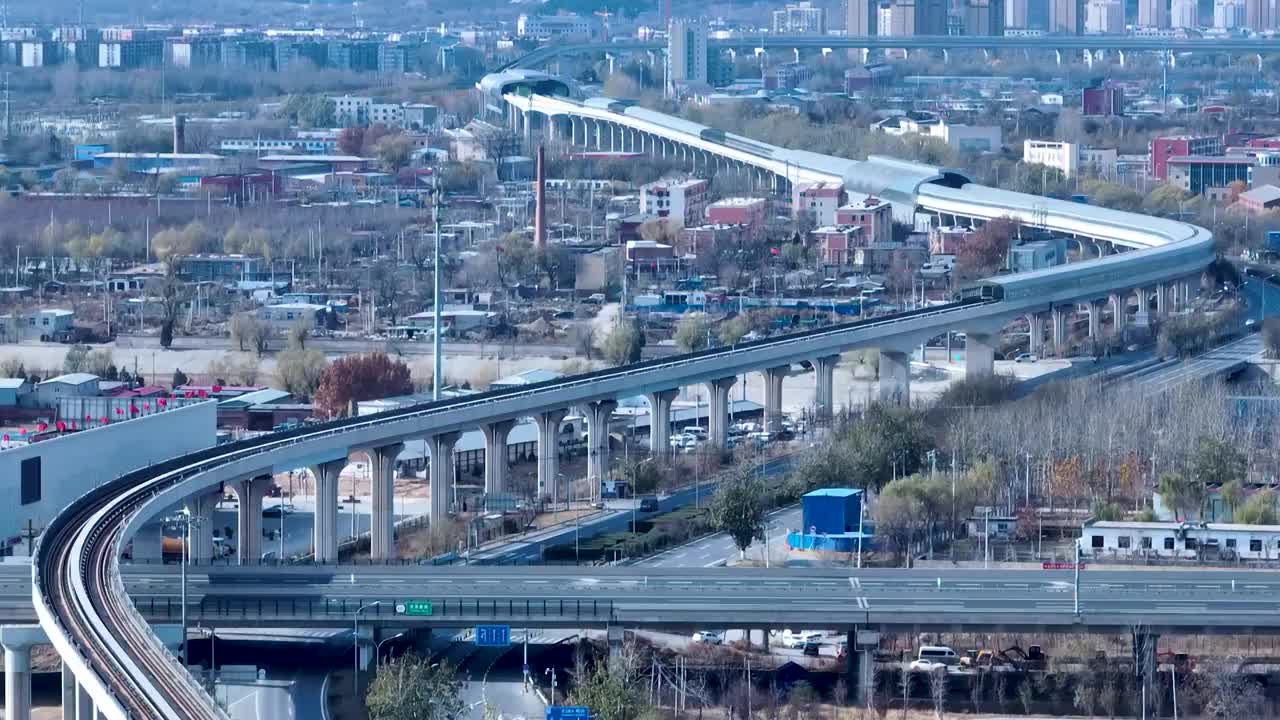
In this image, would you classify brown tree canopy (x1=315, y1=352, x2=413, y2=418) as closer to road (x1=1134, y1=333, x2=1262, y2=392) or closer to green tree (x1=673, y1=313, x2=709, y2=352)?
green tree (x1=673, y1=313, x2=709, y2=352)

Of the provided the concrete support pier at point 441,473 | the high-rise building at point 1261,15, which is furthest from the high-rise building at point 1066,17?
the concrete support pier at point 441,473

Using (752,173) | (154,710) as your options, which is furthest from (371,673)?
(752,173)

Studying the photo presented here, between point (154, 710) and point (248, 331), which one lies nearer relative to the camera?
point (154, 710)

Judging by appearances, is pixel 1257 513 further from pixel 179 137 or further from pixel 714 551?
pixel 179 137

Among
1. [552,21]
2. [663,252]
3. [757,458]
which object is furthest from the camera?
[552,21]

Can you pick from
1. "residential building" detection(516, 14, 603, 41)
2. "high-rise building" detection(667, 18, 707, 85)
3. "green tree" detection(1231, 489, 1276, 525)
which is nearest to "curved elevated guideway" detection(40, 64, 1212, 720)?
"green tree" detection(1231, 489, 1276, 525)

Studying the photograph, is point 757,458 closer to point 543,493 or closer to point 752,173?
point 543,493

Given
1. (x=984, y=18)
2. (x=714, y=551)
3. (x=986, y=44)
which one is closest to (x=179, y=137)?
(x=714, y=551)

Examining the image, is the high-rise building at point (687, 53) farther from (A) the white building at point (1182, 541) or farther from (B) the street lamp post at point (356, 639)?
(B) the street lamp post at point (356, 639)

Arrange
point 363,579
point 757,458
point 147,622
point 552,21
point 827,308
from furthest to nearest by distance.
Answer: point 552,21
point 827,308
point 757,458
point 363,579
point 147,622
